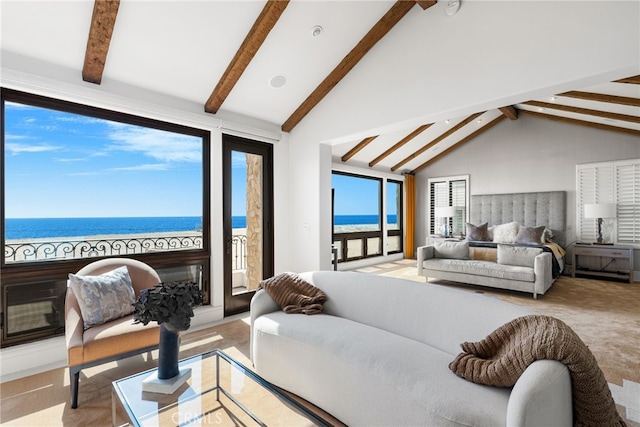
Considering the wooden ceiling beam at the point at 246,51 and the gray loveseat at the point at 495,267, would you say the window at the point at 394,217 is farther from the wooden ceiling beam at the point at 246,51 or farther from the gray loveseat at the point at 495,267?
the wooden ceiling beam at the point at 246,51

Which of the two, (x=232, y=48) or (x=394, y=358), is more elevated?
(x=232, y=48)

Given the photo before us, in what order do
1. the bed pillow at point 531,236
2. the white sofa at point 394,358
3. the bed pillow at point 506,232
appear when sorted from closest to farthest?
the white sofa at point 394,358 < the bed pillow at point 531,236 < the bed pillow at point 506,232

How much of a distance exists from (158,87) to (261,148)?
141 centimetres

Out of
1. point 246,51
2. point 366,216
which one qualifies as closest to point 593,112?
point 366,216

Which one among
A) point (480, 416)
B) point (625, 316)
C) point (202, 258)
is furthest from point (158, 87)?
point (625, 316)

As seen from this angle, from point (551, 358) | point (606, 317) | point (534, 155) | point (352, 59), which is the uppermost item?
point (352, 59)

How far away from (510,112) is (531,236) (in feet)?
8.46

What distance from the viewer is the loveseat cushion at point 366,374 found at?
135cm

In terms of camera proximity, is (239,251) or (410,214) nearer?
(239,251)

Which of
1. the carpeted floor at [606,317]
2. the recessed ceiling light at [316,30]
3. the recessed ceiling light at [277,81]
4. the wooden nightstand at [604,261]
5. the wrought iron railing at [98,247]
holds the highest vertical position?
the recessed ceiling light at [316,30]

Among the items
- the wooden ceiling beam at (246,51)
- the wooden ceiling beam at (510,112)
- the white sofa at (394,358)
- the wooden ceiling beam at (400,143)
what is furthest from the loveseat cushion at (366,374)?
the wooden ceiling beam at (510,112)

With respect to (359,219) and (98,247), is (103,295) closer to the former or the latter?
(98,247)

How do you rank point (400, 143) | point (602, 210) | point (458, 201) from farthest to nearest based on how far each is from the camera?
1. point (458, 201)
2. point (400, 143)
3. point (602, 210)

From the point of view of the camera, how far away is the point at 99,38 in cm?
248
